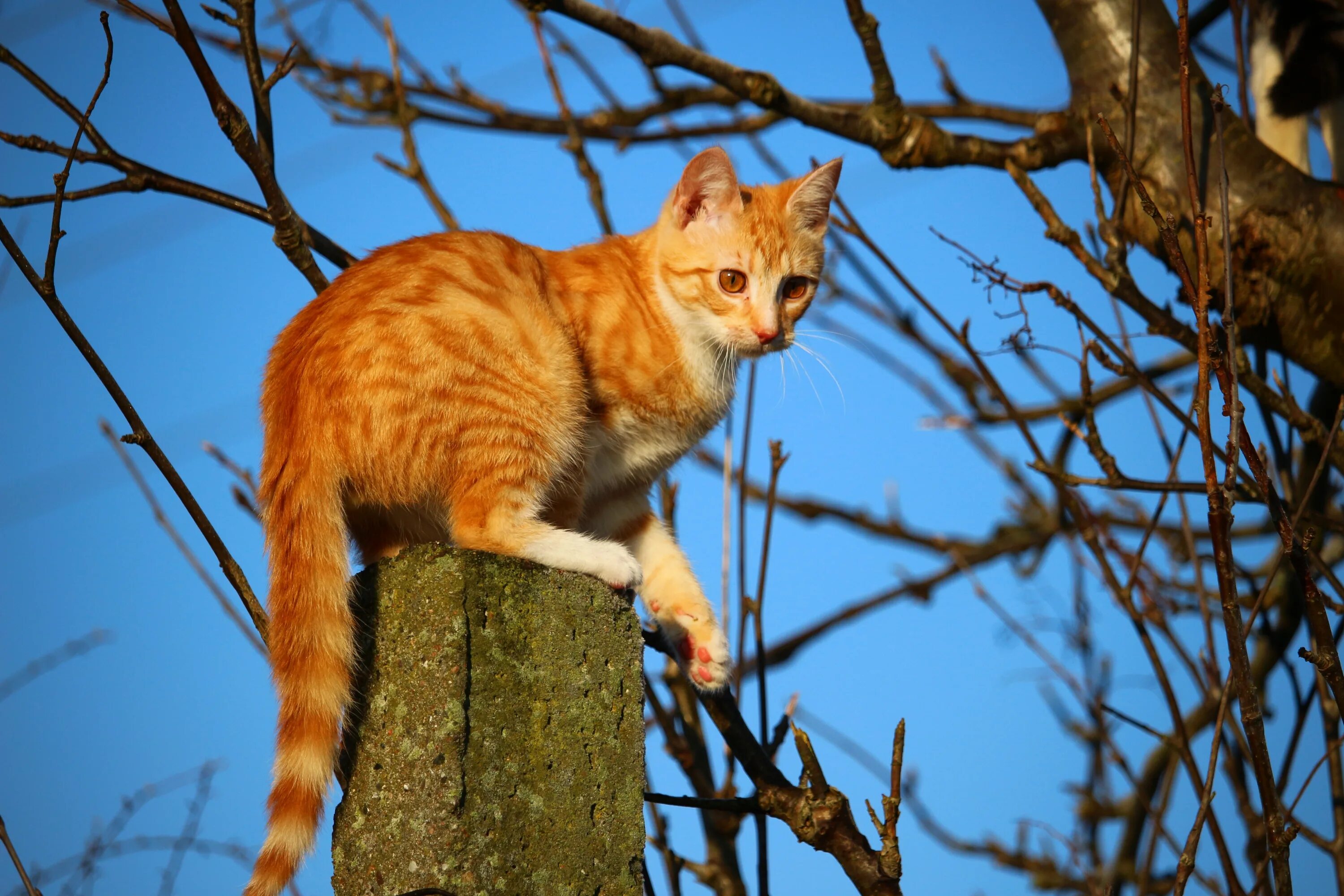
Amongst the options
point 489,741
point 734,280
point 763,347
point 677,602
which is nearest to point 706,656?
point 677,602

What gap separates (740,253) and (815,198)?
42 cm

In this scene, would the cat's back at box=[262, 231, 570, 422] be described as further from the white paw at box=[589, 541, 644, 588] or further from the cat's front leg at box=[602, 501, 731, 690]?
the cat's front leg at box=[602, 501, 731, 690]

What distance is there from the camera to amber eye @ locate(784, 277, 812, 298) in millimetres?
3137

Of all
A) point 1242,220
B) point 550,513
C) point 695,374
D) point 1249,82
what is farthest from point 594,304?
point 1249,82

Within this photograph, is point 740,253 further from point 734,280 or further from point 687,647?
point 687,647

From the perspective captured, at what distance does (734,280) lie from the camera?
9.85ft

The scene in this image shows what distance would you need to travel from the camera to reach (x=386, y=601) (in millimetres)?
1696

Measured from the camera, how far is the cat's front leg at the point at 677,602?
2.50m

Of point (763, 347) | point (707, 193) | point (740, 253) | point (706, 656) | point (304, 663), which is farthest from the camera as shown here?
point (707, 193)

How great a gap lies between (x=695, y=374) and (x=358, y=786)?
149cm

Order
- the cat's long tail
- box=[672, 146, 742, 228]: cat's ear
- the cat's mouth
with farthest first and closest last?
box=[672, 146, 742, 228]: cat's ear, the cat's mouth, the cat's long tail

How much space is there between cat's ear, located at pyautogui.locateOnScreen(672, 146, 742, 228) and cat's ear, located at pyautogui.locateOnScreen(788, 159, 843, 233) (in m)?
0.19

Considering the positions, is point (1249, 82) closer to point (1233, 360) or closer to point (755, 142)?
point (755, 142)

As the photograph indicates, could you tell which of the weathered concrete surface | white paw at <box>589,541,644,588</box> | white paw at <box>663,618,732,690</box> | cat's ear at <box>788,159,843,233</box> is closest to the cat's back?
white paw at <box>589,541,644,588</box>
